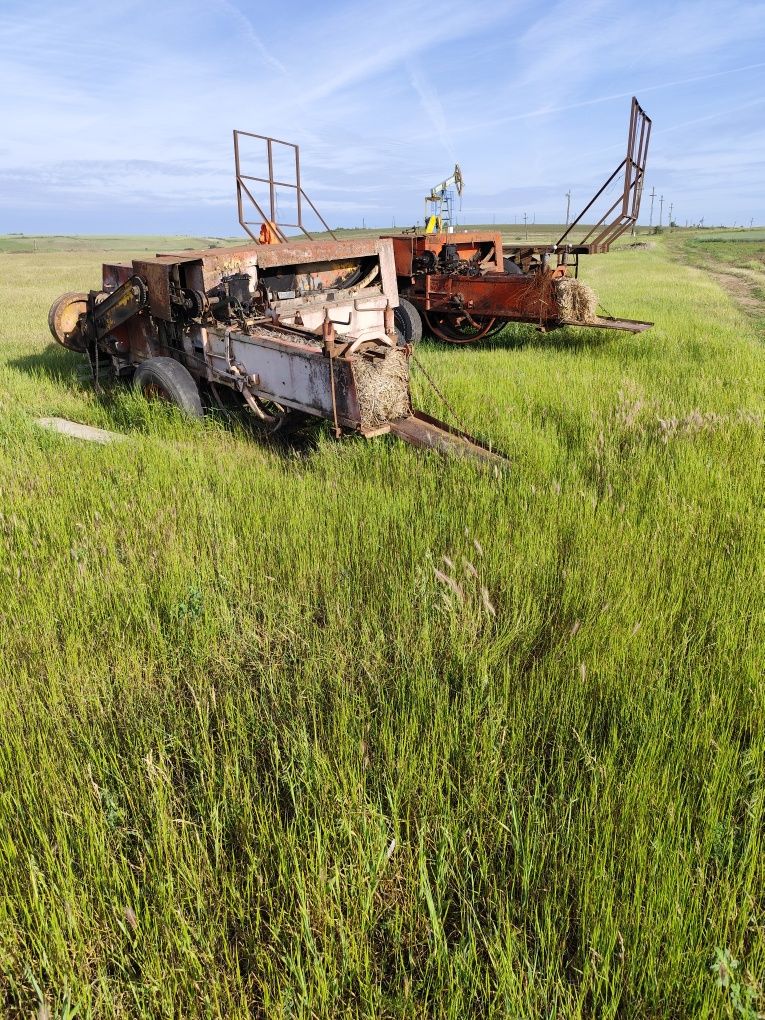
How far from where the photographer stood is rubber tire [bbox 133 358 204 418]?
17.5 feet

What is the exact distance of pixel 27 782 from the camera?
1.66 meters

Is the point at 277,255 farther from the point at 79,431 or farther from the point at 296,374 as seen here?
the point at 79,431

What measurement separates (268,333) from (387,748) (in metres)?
3.91

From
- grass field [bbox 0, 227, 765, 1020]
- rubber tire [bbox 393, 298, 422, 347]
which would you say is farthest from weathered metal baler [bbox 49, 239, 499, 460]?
rubber tire [bbox 393, 298, 422, 347]

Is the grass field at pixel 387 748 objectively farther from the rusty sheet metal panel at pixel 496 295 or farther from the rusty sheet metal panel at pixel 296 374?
the rusty sheet metal panel at pixel 496 295

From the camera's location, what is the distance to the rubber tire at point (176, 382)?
5.32 meters

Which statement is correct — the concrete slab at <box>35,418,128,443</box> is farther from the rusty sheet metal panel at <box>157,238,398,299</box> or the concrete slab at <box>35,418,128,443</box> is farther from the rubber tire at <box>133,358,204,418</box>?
the rusty sheet metal panel at <box>157,238,398,299</box>

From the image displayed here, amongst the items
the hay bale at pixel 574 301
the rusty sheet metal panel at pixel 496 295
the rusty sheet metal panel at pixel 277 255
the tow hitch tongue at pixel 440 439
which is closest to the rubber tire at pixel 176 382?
the rusty sheet metal panel at pixel 277 255

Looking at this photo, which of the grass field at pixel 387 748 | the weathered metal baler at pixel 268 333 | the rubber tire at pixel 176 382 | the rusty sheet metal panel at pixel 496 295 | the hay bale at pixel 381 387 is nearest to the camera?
the grass field at pixel 387 748

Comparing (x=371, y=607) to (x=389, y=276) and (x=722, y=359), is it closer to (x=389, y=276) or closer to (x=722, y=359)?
(x=389, y=276)

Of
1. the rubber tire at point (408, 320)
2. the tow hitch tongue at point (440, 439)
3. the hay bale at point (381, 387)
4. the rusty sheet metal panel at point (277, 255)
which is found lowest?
the tow hitch tongue at point (440, 439)

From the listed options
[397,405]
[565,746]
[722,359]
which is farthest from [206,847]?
[722,359]

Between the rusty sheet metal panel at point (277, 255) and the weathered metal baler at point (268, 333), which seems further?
the rusty sheet metal panel at point (277, 255)

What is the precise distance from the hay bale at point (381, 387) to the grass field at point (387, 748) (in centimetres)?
67
